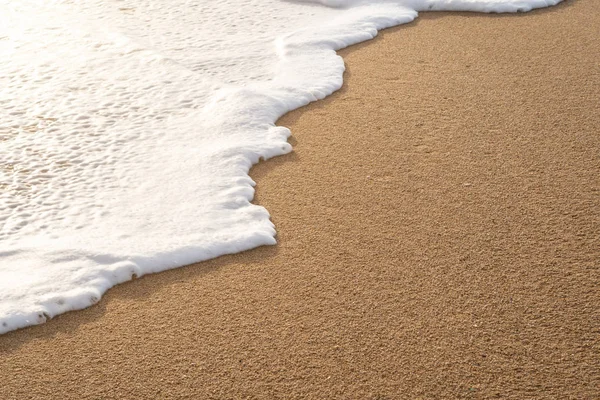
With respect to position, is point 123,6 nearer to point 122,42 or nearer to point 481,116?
point 122,42

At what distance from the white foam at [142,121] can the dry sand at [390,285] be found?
13cm

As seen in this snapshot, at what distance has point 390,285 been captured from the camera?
2459 mm

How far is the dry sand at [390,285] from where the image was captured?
2.12 meters

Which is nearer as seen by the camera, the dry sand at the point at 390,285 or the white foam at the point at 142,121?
the dry sand at the point at 390,285

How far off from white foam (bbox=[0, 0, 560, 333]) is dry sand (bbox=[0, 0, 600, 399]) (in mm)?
131

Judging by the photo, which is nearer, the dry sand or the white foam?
the dry sand

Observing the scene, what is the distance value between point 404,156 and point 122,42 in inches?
89.0

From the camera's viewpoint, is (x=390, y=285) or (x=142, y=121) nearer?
(x=390, y=285)

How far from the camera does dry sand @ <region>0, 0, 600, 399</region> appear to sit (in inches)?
83.4

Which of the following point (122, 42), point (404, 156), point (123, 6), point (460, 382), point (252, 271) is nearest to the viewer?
point (460, 382)

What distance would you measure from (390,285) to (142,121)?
1790mm

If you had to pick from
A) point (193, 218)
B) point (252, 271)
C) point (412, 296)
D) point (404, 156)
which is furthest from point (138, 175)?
point (412, 296)

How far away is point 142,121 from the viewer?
370 cm

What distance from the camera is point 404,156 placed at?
3.21 metres
